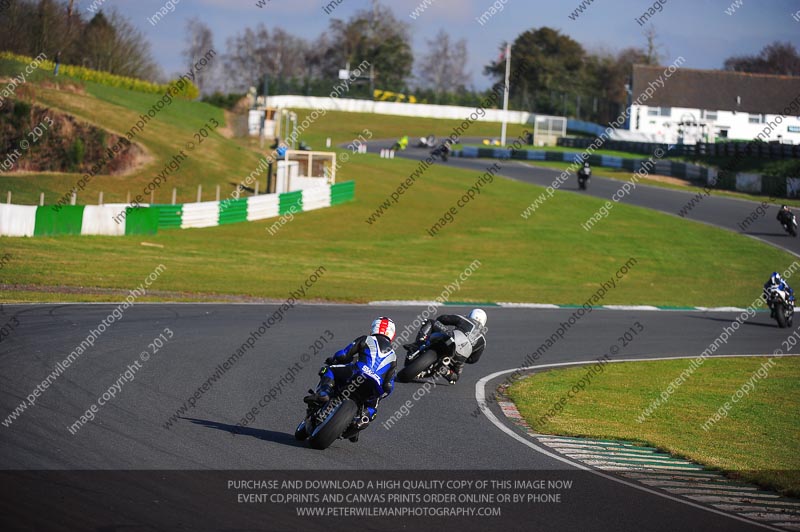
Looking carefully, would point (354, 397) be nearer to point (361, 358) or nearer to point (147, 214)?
point (361, 358)

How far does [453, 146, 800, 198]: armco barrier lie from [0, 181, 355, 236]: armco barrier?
27356 millimetres

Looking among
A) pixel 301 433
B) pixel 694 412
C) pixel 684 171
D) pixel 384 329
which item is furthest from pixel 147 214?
pixel 684 171

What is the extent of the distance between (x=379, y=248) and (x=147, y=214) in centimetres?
925

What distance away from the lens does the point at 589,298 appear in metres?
29.2

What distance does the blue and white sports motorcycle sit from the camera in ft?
31.6

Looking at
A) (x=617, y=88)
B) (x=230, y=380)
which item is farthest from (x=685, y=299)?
(x=617, y=88)

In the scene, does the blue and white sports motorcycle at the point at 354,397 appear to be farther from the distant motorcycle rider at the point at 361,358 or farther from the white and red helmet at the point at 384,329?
the white and red helmet at the point at 384,329

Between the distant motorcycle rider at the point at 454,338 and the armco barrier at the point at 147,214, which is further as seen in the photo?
the armco barrier at the point at 147,214

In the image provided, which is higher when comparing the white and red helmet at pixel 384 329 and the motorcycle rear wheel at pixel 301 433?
the white and red helmet at pixel 384 329

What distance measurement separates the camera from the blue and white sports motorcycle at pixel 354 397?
9.64m

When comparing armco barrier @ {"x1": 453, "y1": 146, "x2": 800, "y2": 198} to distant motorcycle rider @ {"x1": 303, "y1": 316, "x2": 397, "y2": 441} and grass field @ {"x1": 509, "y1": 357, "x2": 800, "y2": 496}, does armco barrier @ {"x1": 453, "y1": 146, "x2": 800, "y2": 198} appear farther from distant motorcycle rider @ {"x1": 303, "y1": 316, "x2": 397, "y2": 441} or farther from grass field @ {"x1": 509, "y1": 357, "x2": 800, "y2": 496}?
distant motorcycle rider @ {"x1": 303, "y1": 316, "x2": 397, "y2": 441}

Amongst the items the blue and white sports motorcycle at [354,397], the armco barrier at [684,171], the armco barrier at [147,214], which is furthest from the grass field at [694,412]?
the armco barrier at [684,171]

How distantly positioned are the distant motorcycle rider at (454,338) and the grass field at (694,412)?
1.03m

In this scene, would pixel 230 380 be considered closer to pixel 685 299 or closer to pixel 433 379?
pixel 433 379
